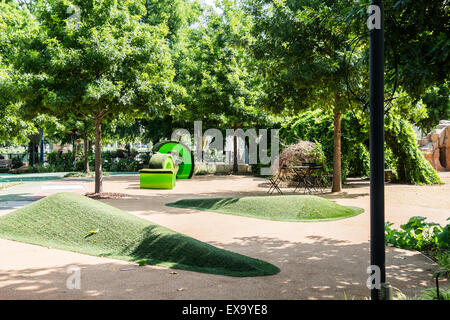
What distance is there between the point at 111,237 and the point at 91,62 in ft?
26.0

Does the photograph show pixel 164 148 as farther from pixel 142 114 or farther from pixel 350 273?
pixel 350 273

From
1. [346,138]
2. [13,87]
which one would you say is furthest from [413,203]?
[13,87]

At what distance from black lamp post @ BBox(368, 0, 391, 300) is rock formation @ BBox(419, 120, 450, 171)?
84.5 feet

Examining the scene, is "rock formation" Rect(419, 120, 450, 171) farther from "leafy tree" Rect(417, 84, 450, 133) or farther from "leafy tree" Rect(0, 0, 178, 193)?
"leafy tree" Rect(0, 0, 178, 193)

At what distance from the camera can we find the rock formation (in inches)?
1041

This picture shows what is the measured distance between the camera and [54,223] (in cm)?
723

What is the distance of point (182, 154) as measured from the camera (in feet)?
77.6

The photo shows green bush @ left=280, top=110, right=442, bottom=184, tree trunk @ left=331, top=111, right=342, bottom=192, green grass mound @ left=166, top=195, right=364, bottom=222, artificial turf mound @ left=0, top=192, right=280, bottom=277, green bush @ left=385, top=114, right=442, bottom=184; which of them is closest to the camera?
artificial turf mound @ left=0, top=192, right=280, bottom=277

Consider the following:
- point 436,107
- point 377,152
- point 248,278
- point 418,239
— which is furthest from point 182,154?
point 436,107

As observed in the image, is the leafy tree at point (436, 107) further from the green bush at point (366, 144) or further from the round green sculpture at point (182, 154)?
the round green sculpture at point (182, 154)

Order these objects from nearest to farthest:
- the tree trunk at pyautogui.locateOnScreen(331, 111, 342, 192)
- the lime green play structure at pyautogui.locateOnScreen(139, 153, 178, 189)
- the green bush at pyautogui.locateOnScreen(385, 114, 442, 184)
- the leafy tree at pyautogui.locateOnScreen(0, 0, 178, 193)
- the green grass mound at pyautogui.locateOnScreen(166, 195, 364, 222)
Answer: the green grass mound at pyautogui.locateOnScreen(166, 195, 364, 222), the leafy tree at pyautogui.locateOnScreen(0, 0, 178, 193), the tree trunk at pyautogui.locateOnScreen(331, 111, 342, 192), the lime green play structure at pyautogui.locateOnScreen(139, 153, 178, 189), the green bush at pyautogui.locateOnScreen(385, 114, 442, 184)

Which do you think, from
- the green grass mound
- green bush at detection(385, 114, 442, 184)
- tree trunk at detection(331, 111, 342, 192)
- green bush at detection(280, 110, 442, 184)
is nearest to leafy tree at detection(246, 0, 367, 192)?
tree trunk at detection(331, 111, 342, 192)

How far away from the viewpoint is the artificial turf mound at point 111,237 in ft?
18.4
